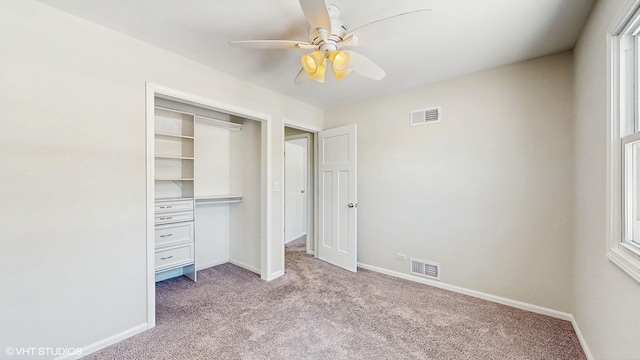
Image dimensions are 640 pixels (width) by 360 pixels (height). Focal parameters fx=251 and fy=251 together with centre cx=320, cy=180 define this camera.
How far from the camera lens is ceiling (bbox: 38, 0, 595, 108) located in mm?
1577

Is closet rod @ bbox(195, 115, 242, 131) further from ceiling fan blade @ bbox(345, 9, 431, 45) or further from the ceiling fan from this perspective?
ceiling fan blade @ bbox(345, 9, 431, 45)

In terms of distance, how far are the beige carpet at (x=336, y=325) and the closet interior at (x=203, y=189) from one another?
1.50 feet

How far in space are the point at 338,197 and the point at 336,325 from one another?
5.71 feet

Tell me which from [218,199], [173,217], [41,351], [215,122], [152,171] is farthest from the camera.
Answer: [215,122]

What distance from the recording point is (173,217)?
286cm

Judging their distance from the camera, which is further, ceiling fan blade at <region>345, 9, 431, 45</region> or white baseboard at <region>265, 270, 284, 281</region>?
white baseboard at <region>265, 270, 284, 281</region>

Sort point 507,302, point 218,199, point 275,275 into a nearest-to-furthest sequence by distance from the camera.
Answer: point 507,302
point 275,275
point 218,199

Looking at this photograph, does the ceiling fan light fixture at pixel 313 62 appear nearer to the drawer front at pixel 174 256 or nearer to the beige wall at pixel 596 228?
the beige wall at pixel 596 228

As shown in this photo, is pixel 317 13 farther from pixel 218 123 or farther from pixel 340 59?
pixel 218 123

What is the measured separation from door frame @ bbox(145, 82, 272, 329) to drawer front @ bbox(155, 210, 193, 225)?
0.76 metres

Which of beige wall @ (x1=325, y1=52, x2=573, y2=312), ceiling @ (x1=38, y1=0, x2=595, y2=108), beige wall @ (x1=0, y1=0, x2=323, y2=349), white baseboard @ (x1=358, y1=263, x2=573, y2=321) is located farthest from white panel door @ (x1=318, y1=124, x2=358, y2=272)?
beige wall @ (x1=0, y1=0, x2=323, y2=349)

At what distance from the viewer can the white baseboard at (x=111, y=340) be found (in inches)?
69.1

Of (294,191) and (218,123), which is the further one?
(294,191)

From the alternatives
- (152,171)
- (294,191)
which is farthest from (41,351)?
(294,191)
